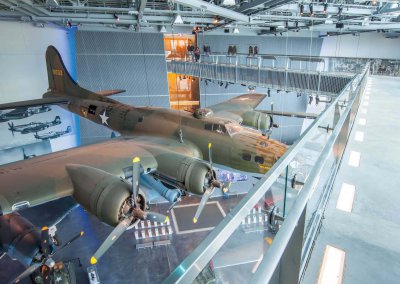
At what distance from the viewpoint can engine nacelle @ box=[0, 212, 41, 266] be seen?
7.25m

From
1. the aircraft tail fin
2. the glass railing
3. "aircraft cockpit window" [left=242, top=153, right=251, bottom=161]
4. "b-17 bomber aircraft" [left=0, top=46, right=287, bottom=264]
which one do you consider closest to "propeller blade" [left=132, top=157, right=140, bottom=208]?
"b-17 bomber aircraft" [left=0, top=46, right=287, bottom=264]

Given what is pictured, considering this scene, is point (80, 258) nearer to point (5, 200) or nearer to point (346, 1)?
point (5, 200)

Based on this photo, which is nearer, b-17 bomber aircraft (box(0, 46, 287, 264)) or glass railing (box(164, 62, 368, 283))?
glass railing (box(164, 62, 368, 283))

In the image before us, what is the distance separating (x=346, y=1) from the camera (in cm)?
1441

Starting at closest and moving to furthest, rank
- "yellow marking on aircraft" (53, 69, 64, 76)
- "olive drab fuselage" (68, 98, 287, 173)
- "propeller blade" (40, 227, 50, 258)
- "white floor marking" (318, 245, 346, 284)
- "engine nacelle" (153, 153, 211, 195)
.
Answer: "white floor marking" (318, 245, 346, 284)
"propeller blade" (40, 227, 50, 258)
"engine nacelle" (153, 153, 211, 195)
"olive drab fuselage" (68, 98, 287, 173)
"yellow marking on aircraft" (53, 69, 64, 76)

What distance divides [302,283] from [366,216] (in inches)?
41.1

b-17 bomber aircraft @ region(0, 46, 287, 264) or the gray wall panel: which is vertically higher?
the gray wall panel

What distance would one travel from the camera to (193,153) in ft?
33.7

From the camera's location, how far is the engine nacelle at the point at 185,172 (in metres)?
8.08

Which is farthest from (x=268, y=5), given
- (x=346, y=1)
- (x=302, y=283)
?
(x=302, y=283)

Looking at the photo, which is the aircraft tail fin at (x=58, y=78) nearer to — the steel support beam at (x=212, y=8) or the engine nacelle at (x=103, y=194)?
the steel support beam at (x=212, y=8)

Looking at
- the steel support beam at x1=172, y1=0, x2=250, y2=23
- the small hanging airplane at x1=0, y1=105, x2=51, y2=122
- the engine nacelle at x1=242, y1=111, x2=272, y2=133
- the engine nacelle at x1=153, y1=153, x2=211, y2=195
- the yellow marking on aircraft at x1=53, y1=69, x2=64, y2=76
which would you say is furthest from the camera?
the yellow marking on aircraft at x1=53, y1=69, x2=64, y2=76

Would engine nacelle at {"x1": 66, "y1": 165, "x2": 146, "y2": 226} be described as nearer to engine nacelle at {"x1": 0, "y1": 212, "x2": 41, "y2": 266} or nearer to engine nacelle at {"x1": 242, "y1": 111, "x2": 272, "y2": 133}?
engine nacelle at {"x1": 0, "y1": 212, "x2": 41, "y2": 266}

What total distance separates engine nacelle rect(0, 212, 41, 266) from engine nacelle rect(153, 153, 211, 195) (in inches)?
157
